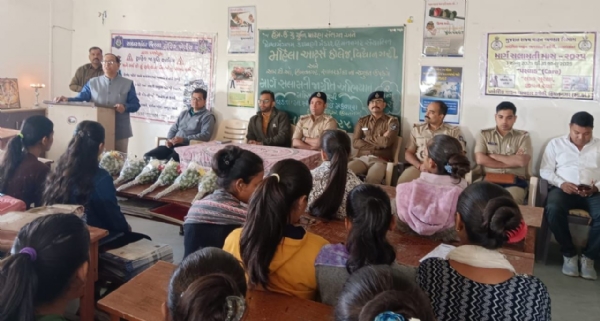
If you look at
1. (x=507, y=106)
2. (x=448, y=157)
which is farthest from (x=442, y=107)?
(x=448, y=157)

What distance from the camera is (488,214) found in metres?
1.56

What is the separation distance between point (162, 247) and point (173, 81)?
3.92 m

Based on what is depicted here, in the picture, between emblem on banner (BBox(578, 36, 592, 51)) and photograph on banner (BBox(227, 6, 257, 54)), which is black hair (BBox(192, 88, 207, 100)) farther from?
emblem on banner (BBox(578, 36, 592, 51))

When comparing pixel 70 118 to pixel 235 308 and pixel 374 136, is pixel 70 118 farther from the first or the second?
pixel 235 308

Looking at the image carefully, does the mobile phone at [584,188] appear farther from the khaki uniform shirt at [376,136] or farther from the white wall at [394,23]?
the khaki uniform shirt at [376,136]

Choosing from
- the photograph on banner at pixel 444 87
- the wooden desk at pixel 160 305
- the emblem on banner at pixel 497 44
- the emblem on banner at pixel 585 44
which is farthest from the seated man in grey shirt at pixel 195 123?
the wooden desk at pixel 160 305

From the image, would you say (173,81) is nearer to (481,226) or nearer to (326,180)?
(326,180)

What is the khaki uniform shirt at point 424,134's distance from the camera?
14.8 ft

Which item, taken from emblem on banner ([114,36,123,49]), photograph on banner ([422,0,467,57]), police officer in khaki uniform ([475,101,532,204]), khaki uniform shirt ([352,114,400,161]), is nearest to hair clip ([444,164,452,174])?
police officer in khaki uniform ([475,101,532,204])

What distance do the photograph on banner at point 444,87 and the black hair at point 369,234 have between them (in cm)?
334

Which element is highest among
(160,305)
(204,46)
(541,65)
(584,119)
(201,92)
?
(204,46)

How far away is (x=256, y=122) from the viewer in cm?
537

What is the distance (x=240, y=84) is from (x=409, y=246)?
13.1 ft

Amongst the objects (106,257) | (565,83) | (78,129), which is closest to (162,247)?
(106,257)
